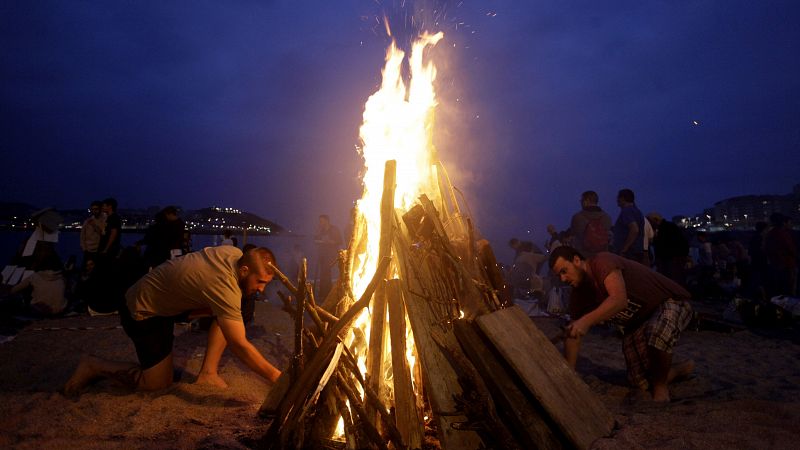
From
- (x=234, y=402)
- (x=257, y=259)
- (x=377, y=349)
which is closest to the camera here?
(x=377, y=349)

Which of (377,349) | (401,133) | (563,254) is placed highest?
(401,133)

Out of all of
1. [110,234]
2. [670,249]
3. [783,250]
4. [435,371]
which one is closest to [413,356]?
[435,371]

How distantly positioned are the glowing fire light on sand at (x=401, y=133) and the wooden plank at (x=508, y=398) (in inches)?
66.7

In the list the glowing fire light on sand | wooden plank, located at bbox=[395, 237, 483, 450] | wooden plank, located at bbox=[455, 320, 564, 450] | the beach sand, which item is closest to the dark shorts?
the beach sand

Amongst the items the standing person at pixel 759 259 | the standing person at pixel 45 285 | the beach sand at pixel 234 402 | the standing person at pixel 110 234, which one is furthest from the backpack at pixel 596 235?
the standing person at pixel 45 285

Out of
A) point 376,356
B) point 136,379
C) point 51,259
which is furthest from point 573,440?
point 51,259

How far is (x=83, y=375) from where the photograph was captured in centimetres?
388

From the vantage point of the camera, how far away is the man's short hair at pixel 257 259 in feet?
12.2

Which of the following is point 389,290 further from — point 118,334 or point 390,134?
point 118,334

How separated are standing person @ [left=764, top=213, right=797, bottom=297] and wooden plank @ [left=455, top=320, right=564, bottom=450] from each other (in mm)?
10055

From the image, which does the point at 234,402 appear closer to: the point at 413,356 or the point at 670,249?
the point at 413,356

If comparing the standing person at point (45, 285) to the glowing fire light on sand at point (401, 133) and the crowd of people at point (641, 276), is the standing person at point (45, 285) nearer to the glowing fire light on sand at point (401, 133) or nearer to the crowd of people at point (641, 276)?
the glowing fire light on sand at point (401, 133)

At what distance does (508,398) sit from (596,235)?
4.89 metres

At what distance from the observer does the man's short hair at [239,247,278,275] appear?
12.2ft
